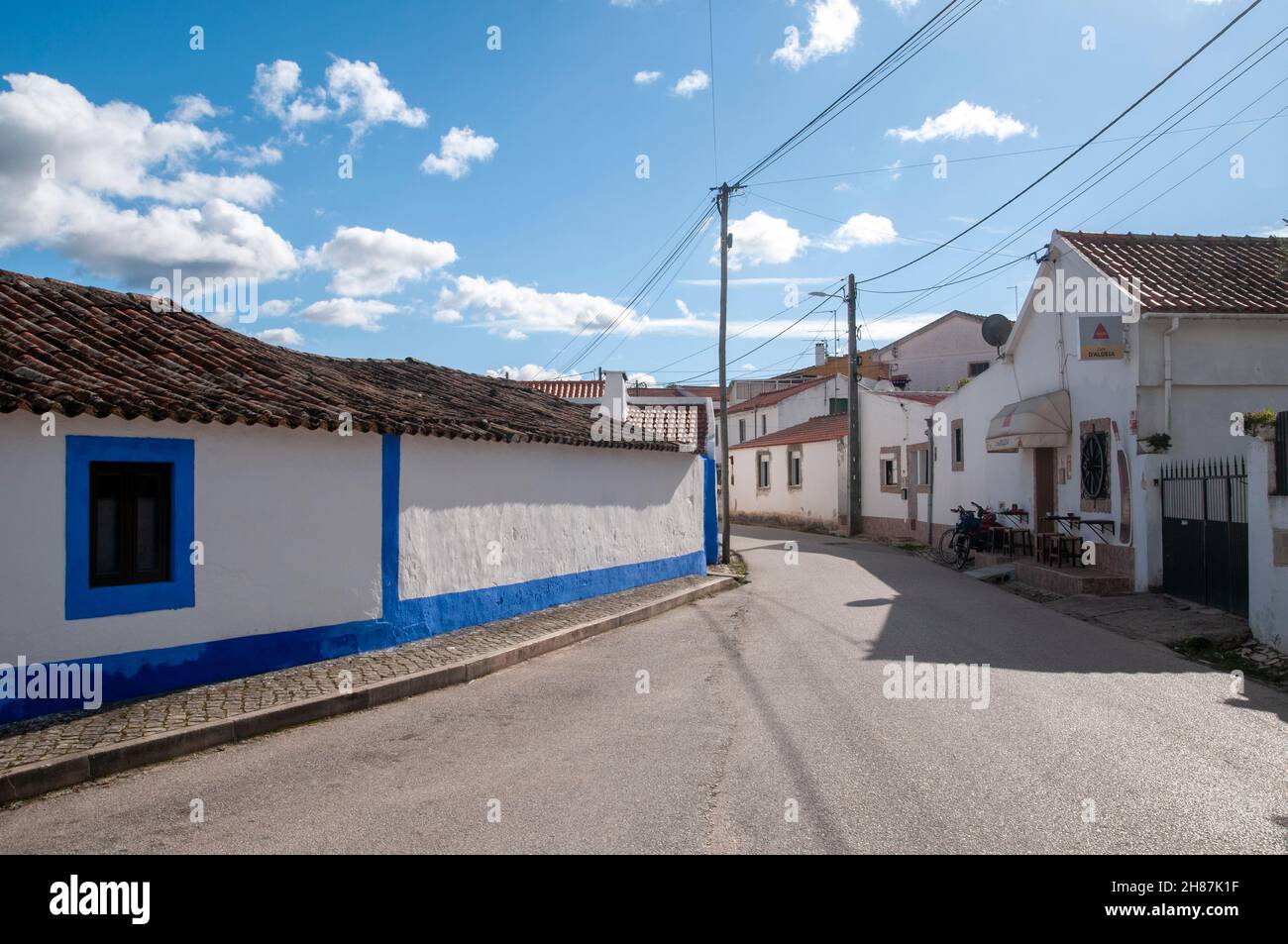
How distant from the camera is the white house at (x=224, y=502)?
7074 millimetres

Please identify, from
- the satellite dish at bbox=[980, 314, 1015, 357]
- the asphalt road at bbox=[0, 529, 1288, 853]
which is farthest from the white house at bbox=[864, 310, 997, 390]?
the asphalt road at bbox=[0, 529, 1288, 853]

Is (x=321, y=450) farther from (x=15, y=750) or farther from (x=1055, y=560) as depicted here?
(x=1055, y=560)

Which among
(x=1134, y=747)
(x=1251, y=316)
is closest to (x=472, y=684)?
(x=1134, y=747)

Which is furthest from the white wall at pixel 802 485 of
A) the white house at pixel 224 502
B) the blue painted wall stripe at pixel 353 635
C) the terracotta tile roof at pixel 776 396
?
the white house at pixel 224 502

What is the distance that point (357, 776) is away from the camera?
231 inches

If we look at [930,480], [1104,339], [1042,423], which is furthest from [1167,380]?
[930,480]

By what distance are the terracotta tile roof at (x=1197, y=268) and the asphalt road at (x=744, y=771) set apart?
736 cm

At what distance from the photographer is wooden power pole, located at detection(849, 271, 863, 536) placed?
27594 millimetres

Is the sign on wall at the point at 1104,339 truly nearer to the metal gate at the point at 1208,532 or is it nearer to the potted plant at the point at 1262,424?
the metal gate at the point at 1208,532

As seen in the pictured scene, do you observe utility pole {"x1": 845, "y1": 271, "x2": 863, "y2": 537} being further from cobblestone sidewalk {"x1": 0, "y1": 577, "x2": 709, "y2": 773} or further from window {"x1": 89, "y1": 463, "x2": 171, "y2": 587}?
window {"x1": 89, "y1": 463, "x2": 171, "y2": 587}

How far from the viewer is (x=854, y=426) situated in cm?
2936

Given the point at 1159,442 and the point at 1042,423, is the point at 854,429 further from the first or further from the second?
the point at 1159,442

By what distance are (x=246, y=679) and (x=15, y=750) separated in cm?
221

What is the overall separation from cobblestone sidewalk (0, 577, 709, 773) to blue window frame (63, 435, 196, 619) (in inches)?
32.0
